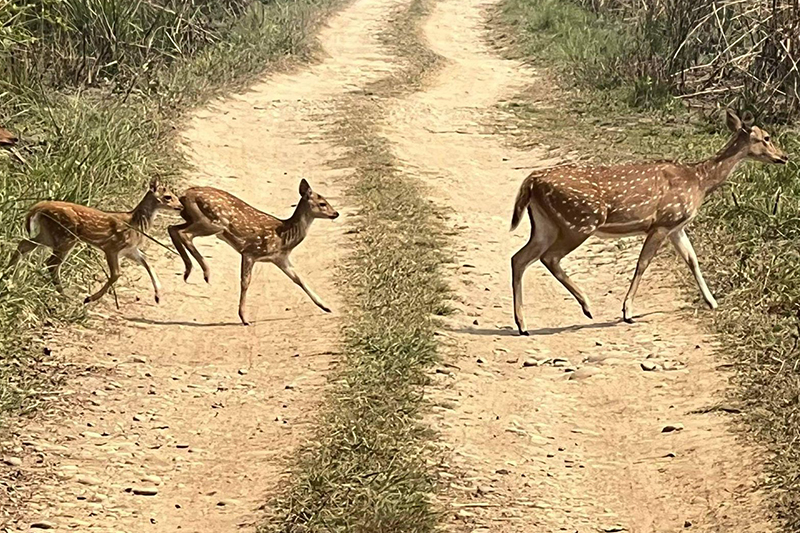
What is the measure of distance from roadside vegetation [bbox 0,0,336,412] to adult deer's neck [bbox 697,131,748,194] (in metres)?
4.56

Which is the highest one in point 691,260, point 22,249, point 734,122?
point 734,122

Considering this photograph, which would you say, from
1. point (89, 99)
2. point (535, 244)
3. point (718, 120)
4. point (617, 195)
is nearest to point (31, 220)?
point (535, 244)

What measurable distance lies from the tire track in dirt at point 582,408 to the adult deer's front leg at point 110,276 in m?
2.31

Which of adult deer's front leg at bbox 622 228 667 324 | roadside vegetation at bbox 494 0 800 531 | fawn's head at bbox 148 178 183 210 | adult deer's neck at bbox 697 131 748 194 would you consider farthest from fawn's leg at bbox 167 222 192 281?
adult deer's neck at bbox 697 131 748 194

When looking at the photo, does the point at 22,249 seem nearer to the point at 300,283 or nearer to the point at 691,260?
the point at 300,283

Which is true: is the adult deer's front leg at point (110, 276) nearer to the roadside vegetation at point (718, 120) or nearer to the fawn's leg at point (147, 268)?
the fawn's leg at point (147, 268)

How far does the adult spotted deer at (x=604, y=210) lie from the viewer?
8.78m

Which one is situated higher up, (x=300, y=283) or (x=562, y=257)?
(x=562, y=257)

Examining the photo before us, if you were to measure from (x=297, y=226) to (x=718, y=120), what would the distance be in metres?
7.28

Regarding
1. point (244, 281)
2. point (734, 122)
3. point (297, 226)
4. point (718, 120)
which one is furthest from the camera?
point (718, 120)

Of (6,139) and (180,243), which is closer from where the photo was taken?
(6,139)

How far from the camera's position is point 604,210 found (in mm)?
8805

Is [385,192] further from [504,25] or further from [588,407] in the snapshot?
[504,25]

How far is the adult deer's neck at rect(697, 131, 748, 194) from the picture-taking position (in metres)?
9.42
